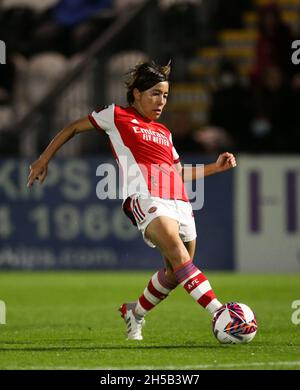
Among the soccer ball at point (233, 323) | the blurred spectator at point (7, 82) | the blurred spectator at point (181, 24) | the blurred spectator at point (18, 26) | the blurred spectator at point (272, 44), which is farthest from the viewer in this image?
the blurred spectator at point (18, 26)

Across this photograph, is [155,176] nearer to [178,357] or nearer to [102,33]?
[178,357]

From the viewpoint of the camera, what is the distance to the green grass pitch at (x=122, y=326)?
7812mm

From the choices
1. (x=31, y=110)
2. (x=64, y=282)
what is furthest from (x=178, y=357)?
(x=31, y=110)

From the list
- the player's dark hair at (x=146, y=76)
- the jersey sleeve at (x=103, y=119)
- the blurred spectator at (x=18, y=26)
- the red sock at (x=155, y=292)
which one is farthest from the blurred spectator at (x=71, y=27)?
the red sock at (x=155, y=292)

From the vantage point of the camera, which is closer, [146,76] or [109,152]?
[146,76]

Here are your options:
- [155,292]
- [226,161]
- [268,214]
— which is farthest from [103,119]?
[268,214]

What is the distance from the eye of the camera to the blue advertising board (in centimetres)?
1781

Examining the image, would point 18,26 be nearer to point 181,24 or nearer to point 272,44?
point 181,24

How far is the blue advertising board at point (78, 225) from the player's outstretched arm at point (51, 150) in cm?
869

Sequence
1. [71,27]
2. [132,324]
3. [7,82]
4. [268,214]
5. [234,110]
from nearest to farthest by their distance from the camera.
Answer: [132,324] < [268,214] < [234,110] < [7,82] < [71,27]

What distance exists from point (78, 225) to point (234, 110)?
3.15 m

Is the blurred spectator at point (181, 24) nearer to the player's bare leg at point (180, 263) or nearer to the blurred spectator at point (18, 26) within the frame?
the blurred spectator at point (18, 26)

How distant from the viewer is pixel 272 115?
61.1 feet

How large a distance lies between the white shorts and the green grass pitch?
0.86 m
